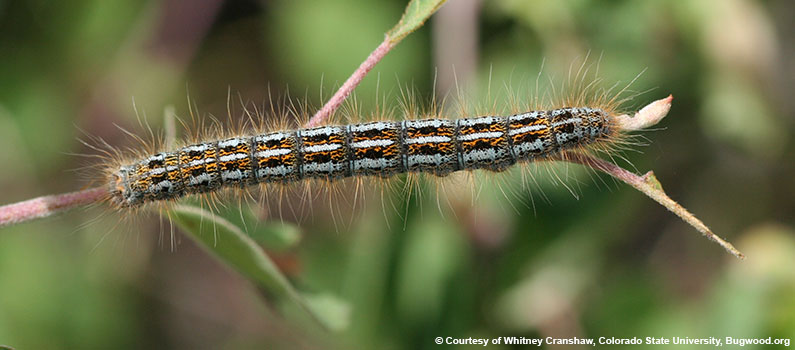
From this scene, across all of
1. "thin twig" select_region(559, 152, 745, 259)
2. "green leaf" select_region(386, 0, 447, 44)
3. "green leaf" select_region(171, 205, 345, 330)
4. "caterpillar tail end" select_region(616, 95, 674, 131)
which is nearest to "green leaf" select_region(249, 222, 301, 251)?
"green leaf" select_region(171, 205, 345, 330)

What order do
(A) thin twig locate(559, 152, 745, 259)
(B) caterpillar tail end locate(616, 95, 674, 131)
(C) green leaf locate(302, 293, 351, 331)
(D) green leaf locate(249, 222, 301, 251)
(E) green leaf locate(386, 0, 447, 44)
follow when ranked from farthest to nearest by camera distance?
(C) green leaf locate(302, 293, 351, 331) < (D) green leaf locate(249, 222, 301, 251) < (E) green leaf locate(386, 0, 447, 44) < (B) caterpillar tail end locate(616, 95, 674, 131) < (A) thin twig locate(559, 152, 745, 259)

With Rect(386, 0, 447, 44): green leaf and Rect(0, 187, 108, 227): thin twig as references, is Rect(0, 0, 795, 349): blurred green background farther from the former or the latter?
Rect(386, 0, 447, 44): green leaf

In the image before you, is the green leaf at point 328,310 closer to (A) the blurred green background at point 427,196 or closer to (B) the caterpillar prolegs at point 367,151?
(A) the blurred green background at point 427,196

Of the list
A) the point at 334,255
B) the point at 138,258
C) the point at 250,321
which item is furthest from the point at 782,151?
the point at 138,258

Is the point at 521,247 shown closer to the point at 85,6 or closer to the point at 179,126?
the point at 179,126

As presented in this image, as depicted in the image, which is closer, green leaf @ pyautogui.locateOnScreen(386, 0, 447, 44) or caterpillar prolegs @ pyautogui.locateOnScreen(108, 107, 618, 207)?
green leaf @ pyautogui.locateOnScreen(386, 0, 447, 44)

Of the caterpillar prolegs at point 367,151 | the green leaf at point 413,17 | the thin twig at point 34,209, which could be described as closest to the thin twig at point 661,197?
the caterpillar prolegs at point 367,151

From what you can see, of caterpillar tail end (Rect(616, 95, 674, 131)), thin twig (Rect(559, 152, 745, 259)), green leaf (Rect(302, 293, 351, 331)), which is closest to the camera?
thin twig (Rect(559, 152, 745, 259))
